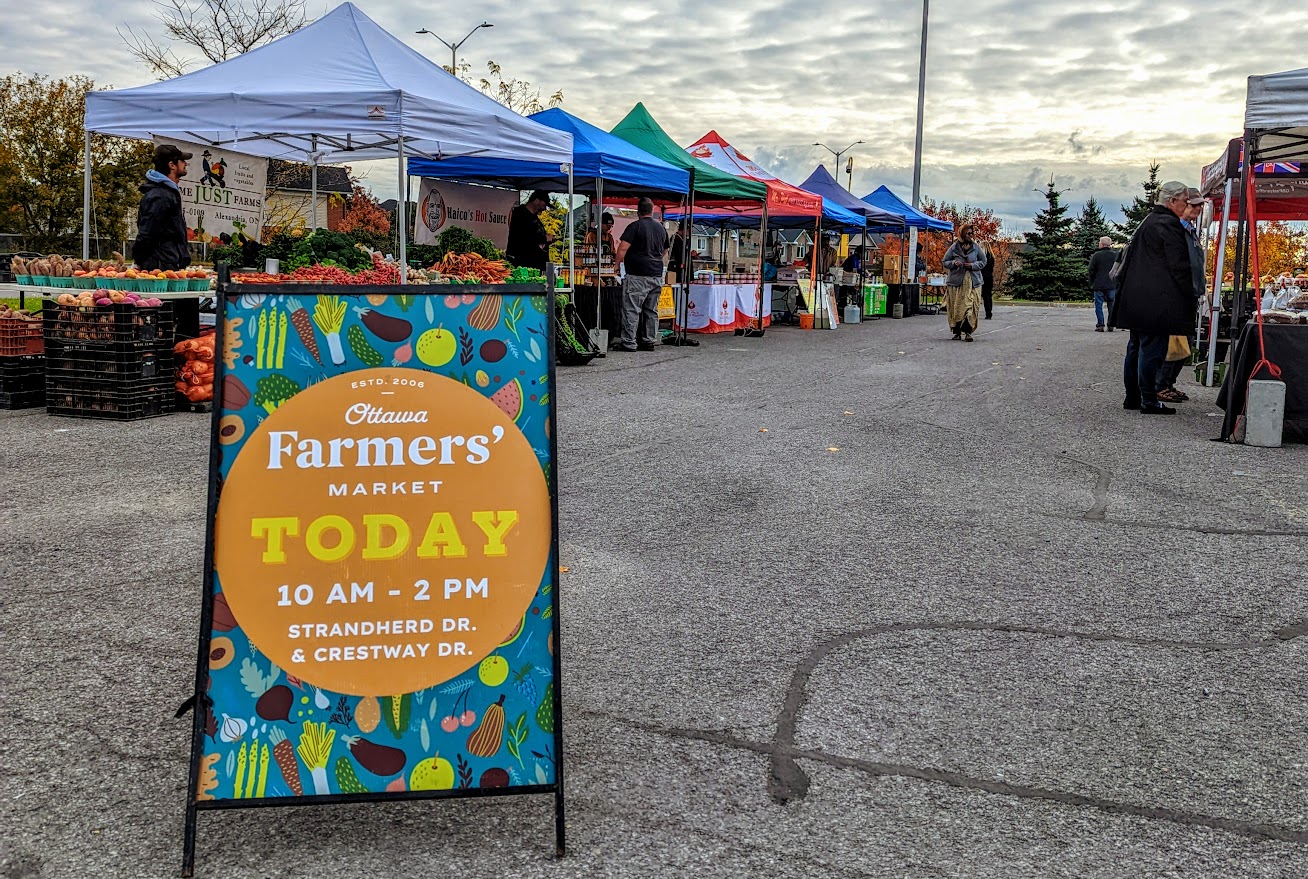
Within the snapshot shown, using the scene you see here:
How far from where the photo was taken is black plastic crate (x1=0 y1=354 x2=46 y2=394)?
378 inches

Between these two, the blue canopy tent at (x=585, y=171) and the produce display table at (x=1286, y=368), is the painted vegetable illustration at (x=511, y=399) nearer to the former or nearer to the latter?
the produce display table at (x=1286, y=368)

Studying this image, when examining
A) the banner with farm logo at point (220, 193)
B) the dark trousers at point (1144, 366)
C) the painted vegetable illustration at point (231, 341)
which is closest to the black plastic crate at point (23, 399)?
the banner with farm logo at point (220, 193)

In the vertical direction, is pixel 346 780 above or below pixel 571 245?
below

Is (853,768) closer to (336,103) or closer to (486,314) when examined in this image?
(486,314)

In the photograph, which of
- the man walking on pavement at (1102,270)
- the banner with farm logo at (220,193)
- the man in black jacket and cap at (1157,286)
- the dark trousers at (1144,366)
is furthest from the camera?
the man walking on pavement at (1102,270)

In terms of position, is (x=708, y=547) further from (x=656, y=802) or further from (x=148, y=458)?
(x=148, y=458)

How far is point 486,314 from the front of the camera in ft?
9.57

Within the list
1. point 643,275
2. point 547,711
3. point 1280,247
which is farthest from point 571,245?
point 1280,247

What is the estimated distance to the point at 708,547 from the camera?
19.3 ft

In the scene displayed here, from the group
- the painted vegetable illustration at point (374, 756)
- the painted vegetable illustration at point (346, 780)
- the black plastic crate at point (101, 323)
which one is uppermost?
the black plastic crate at point (101, 323)

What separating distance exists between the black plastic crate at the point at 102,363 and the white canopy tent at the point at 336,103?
81.6 inches

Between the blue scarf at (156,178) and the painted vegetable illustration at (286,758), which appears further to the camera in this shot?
the blue scarf at (156,178)

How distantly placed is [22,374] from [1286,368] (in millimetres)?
10461

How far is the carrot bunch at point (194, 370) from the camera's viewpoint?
960 centimetres
